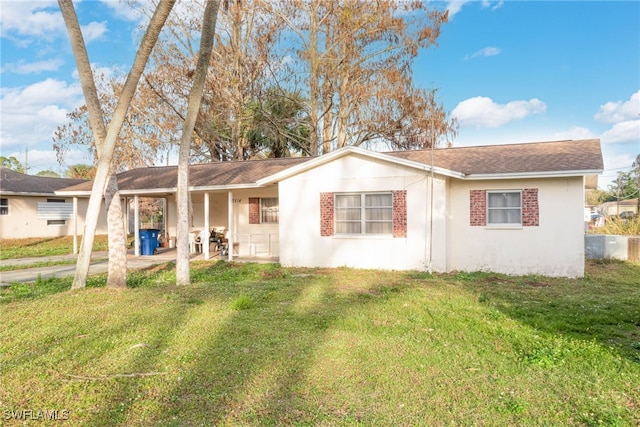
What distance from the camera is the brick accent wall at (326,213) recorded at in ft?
39.8

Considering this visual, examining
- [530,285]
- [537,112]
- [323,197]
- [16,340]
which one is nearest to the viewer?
[16,340]

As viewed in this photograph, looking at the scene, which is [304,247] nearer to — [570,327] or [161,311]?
[161,311]

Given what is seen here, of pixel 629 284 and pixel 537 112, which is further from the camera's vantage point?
pixel 537 112

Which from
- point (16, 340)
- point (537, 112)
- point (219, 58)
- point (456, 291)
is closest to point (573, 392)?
point (456, 291)

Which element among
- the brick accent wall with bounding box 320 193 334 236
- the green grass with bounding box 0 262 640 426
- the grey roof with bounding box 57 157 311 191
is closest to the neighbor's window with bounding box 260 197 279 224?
the grey roof with bounding box 57 157 311 191

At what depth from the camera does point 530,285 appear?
30.9 feet

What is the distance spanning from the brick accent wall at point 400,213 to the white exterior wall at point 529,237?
130cm

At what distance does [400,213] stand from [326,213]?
7.04 feet

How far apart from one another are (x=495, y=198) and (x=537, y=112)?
10695mm

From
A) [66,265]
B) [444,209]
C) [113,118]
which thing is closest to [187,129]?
[113,118]

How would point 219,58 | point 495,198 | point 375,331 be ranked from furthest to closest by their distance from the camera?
point 219,58
point 495,198
point 375,331

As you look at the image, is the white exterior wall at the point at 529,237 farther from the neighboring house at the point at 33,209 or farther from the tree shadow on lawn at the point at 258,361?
the neighboring house at the point at 33,209

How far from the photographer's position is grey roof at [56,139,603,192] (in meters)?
10.6

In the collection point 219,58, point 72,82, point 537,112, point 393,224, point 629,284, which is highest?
point 219,58
